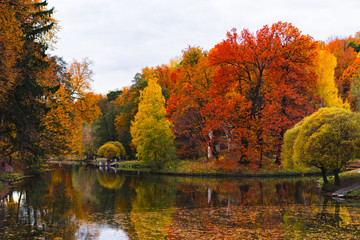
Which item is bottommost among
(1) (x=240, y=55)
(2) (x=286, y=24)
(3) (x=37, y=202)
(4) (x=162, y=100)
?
(3) (x=37, y=202)

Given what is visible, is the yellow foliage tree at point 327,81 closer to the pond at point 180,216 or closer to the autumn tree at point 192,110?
the autumn tree at point 192,110

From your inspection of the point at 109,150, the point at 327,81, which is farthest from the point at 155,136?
the point at 327,81

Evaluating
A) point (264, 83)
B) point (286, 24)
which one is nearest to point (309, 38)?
point (286, 24)

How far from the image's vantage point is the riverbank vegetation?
20719 millimetres

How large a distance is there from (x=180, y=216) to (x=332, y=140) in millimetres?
11858

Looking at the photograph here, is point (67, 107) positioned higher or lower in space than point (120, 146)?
higher

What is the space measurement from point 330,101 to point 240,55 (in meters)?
17.7

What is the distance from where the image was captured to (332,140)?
71.7 ft

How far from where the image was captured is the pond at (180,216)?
12539 millimetres

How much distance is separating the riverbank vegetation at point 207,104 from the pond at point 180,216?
12.0 feet

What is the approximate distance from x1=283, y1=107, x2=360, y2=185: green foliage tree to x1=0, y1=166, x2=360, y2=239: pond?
258cm

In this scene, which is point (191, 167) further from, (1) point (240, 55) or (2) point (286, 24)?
(2) point (286, 24)

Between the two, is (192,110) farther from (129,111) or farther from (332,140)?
(332,140)

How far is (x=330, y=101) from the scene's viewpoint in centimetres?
4794
